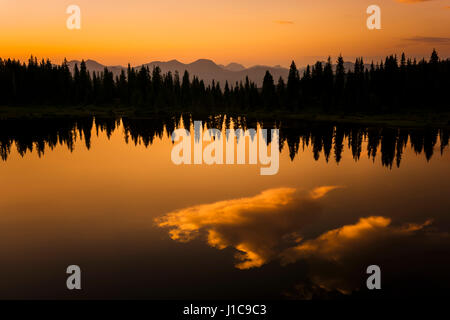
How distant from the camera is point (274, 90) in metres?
132

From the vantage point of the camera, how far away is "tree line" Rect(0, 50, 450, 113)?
111481 millimetres

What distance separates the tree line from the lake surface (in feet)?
284

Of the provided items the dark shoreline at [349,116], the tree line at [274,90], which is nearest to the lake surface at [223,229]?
the dark shoreline at [349,116]

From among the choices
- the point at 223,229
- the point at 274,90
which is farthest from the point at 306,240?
the point at 274,90

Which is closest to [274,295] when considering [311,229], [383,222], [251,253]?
[251,253]

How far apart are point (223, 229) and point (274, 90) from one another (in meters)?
121

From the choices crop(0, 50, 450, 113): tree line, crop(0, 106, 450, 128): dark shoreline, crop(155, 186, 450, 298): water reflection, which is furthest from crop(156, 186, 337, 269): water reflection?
crop(0, 50, 450, 113): tree line

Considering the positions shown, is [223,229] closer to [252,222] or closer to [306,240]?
[252,222]

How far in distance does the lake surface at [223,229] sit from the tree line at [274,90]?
284 feet

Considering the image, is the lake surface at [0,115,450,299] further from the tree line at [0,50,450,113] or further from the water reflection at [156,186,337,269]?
the tree line at [0,50,450,113]
